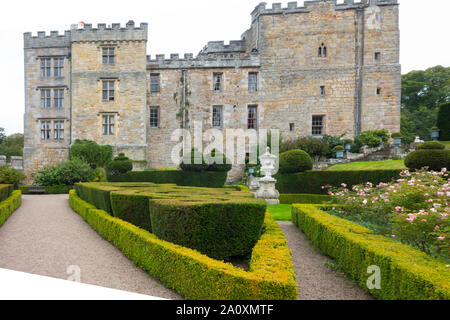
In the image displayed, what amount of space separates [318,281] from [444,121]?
1910 centimetres

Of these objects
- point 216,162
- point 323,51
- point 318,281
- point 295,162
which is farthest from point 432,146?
point 323,51

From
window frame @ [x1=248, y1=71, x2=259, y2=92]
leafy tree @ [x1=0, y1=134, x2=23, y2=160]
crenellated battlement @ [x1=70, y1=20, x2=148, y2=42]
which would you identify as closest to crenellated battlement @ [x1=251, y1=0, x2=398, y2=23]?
window frame @ [x1=248, y1=71, x2=259, y2=92]

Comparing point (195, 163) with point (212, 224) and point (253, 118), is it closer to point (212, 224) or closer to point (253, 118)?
point (253, 118)

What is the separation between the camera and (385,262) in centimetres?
363

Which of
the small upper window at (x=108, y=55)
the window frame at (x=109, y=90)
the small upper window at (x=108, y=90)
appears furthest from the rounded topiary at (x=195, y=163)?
the small upper window at (x=108, y=55)

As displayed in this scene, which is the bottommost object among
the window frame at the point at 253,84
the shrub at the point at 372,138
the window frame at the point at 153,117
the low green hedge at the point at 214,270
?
the low green hedge at the point at 214,270

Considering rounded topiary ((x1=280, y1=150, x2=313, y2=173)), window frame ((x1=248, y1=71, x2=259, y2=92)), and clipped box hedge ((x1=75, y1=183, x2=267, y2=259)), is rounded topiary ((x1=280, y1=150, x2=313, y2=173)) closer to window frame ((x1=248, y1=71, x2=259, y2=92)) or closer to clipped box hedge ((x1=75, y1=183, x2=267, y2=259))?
clipped box hedge ((x1=75, y1=183, x2=267, y2=259))

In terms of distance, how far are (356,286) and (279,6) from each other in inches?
920

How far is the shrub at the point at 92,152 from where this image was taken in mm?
21125

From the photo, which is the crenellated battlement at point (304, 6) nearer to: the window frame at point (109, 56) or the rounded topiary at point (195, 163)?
the window frame at point (109, 56)

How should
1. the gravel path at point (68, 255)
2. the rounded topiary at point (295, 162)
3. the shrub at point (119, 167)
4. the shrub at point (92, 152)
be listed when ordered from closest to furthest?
the gravel path at point (68, 255) → the rounded topiary at point (295, 162) → the shrub at point (119, 167) → the shrub at point (92, 152)

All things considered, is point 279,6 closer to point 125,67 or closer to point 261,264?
point 125,67

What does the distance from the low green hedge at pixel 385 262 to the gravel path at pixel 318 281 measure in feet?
0.45

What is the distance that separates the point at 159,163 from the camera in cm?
2345
